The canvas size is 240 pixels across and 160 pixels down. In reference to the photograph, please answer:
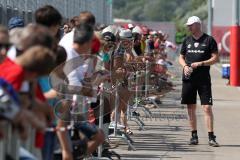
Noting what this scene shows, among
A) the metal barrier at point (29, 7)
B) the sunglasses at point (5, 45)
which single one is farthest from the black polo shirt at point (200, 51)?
the sunglasses at point (5, 45)

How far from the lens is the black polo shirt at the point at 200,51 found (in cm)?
1377

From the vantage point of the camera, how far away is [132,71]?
13.8 m

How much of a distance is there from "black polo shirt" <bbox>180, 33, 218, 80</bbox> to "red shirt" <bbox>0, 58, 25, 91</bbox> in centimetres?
788

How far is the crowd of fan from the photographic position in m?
5.91

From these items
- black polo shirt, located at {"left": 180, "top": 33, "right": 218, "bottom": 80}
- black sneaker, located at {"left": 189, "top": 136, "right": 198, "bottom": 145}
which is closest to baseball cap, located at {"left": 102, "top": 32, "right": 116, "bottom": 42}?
black polo shirt, located at {"left": 180, "top": 33, "right": 218, "bottom": 80}

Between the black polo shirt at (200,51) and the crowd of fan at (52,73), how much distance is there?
120cm

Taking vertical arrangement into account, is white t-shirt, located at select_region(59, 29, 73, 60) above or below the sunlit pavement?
above

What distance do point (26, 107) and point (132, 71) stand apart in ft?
25.1

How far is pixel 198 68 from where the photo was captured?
13781 mm

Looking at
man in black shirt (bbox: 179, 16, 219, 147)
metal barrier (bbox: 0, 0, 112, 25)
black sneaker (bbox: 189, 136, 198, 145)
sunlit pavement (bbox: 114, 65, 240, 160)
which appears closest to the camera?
sunlit pavement (bbox: 114, 65, 240, 160)

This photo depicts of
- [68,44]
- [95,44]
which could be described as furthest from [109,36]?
[68,44]

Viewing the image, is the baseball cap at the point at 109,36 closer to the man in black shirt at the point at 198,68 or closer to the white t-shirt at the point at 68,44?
the man in black shirt at the point at 198,68

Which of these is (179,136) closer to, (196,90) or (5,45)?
(196,90)

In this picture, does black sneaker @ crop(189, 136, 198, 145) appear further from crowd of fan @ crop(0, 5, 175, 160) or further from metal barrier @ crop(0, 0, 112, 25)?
metal barrier @ crop(0, 0, 112, 25)
